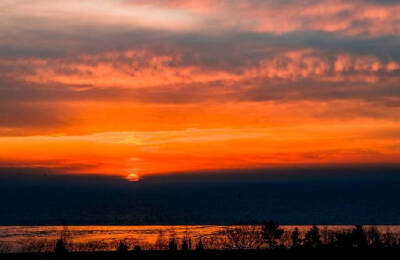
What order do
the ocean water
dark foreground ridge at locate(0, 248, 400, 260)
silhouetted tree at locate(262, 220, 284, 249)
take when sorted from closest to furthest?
dark foreground ridge at locate(0, 248, 400, 260) → silhouetted tree at locate(262, 220, 284, 249) → the ocean water

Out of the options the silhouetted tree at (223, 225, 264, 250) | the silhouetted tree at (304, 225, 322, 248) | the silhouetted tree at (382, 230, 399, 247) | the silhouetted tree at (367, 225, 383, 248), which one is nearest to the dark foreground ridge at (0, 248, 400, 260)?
the silhouetted tree at (367, 225, 383, 248)

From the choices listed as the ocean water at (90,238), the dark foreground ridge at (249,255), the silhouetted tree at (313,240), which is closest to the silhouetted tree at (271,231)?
the silhouetted tree at (313,240)

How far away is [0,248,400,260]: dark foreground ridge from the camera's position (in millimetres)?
49938

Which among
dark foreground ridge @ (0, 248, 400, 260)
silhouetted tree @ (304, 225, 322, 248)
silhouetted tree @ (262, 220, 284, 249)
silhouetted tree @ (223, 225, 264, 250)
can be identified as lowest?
dark foreground ridge @ (0, 248, 400, 260)

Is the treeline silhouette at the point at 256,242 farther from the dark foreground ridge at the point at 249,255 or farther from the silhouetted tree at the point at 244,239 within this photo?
the dark foreground ridge at the point at 249,255

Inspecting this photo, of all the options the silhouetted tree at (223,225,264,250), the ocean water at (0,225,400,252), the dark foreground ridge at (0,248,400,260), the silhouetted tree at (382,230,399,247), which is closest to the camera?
the dark foreground ridge at (0,248,400,260)

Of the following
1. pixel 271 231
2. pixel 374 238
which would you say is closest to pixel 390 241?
pixel 374 238

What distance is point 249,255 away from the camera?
53.5 metres

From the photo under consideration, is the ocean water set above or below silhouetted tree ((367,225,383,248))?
above

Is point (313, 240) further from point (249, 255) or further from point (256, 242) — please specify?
point (256, 242)

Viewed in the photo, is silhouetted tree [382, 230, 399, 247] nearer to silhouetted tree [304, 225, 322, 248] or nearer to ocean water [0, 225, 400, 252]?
silhouetted tree [304, 225, 322, 248]

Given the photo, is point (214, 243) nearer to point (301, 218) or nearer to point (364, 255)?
point (364, 255)

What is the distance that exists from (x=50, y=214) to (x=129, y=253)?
135m

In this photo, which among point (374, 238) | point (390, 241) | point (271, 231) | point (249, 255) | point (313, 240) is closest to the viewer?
point (249, 255)
